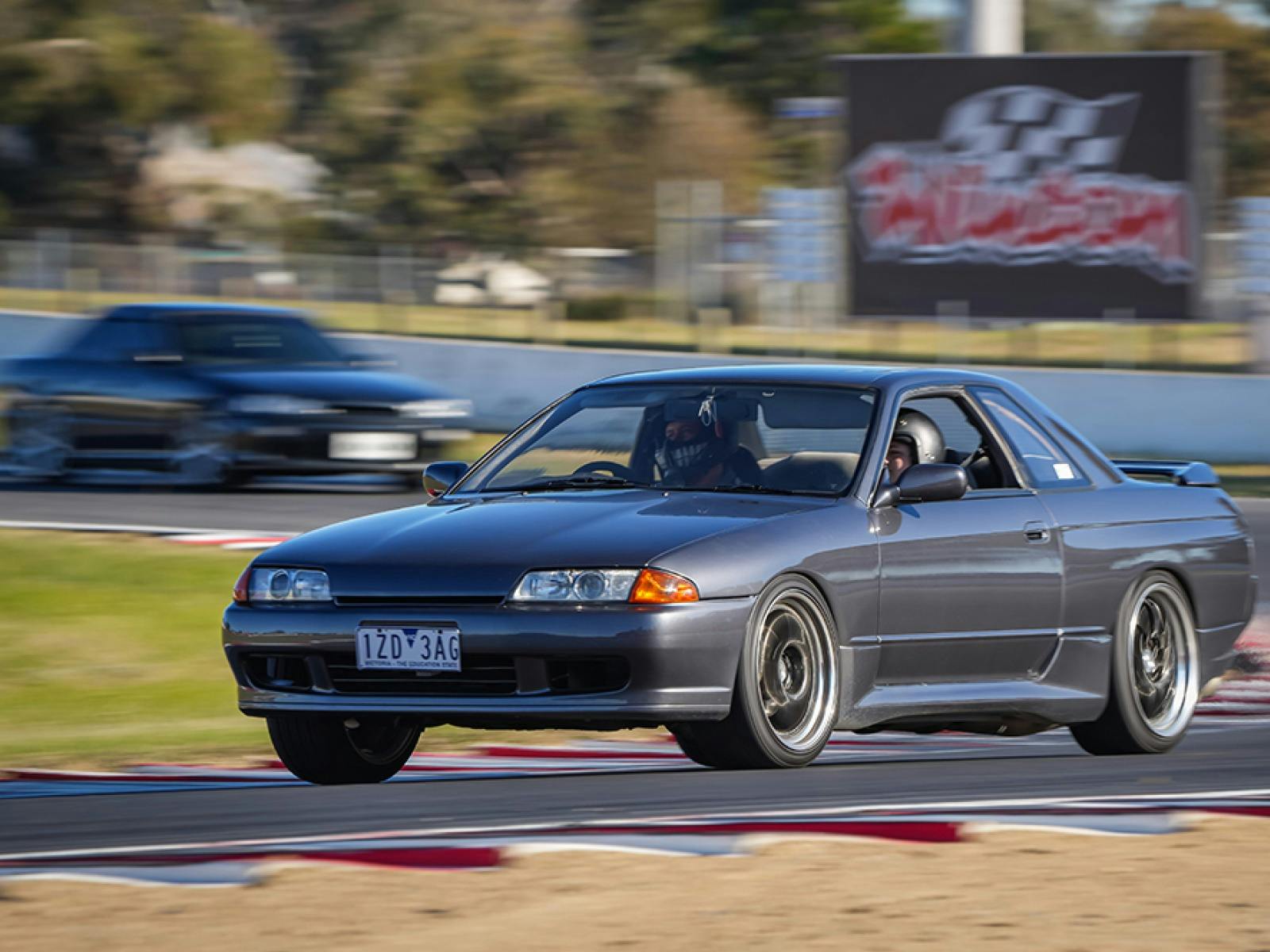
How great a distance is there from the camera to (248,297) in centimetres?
3578

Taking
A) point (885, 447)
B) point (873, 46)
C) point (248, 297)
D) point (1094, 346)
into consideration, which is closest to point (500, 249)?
point (248, 297)

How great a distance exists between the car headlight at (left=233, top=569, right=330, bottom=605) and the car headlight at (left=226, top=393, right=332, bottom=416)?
11.2 meters

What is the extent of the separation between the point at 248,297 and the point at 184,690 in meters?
24.9

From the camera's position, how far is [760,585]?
691 cm

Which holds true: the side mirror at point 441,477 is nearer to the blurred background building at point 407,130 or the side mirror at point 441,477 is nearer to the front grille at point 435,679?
the front grille at point 435,679

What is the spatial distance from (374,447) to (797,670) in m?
11.9

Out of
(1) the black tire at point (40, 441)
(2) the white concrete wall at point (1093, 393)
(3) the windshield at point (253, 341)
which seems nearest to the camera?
(3) the windshield at point (253, 341)

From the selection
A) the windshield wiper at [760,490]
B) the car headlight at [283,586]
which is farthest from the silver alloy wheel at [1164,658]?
the car headlight at [283,586]

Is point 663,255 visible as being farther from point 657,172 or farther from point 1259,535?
point 657,172

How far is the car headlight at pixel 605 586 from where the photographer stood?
6754 millimetres

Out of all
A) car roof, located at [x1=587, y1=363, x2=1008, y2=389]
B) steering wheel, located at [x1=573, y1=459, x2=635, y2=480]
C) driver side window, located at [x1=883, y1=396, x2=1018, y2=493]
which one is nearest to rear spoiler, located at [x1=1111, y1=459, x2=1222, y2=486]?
driver side window, located at [x1=883, y1=396, x2=1018, y2=493]

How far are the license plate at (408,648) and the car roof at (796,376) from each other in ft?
4.81

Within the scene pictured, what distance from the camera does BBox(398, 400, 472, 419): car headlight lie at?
18.8 m

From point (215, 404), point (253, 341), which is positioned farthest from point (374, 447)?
point (253, 341)
